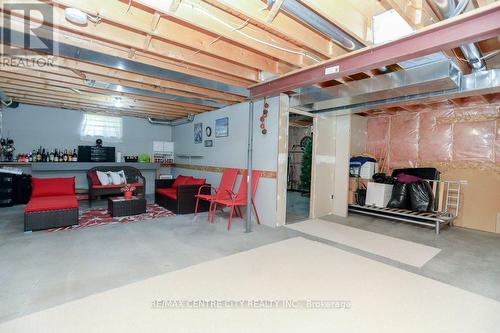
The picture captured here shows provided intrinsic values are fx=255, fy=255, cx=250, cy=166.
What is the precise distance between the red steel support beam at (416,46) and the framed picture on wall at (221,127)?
2.47 m

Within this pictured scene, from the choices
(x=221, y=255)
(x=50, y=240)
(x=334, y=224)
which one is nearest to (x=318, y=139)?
(x=334, y=224)

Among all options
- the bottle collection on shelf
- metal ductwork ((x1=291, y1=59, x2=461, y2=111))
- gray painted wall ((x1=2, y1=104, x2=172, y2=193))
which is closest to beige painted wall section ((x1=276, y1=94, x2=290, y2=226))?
metal ductwork ((x1=291, y1=59, x2=461, y2=111))

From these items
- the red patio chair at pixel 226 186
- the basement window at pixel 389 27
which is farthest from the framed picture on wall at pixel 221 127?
the basement window at pixel 389 27

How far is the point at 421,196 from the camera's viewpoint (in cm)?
496

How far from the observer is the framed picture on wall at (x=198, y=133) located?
668 cm

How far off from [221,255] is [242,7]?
8.64 ft

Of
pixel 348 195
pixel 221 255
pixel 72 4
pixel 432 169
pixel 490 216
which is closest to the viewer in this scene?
pixel 72 4

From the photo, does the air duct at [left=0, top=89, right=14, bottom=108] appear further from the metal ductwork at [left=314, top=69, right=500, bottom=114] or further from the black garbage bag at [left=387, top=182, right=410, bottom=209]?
the black garbage bag at [left=387, top=182, right=410, bottom=209]

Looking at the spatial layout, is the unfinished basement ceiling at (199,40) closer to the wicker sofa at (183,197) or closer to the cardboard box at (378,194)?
the wicker sofa at (183,197)

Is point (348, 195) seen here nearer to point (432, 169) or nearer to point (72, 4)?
point (432, 169)

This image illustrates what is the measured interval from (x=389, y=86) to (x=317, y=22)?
1.79 metres

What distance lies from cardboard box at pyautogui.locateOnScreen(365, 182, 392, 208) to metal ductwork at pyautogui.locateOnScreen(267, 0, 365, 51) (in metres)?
3.62

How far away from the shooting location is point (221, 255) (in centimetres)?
314

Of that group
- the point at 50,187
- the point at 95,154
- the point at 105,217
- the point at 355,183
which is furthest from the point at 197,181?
the point at 355,183
